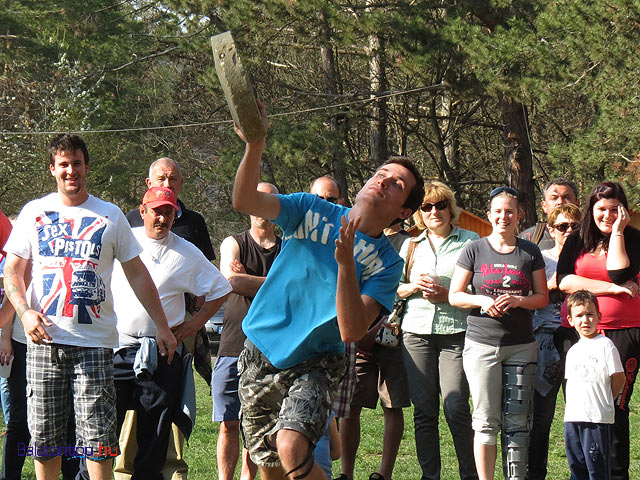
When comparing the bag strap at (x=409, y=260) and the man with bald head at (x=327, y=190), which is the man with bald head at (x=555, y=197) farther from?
the man with bald head at (x=327, y=190)

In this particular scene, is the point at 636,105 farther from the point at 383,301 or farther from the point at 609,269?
the point at 383,301

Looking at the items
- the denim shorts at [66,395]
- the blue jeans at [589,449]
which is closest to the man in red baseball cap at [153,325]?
the denim shorts at [66,395]

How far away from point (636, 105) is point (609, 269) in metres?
10.2

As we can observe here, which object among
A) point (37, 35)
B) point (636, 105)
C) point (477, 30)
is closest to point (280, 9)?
point (477, 30)

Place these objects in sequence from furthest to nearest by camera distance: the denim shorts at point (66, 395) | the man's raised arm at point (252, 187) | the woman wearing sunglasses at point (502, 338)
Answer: the woman wearing sunglasses at point (502, 338) < the denim shorts at point (66, 395) < the man's raised arm at point (252, 187)

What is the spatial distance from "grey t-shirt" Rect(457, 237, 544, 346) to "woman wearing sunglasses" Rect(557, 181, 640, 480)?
283mm

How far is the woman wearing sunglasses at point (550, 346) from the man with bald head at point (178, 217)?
2.58 m

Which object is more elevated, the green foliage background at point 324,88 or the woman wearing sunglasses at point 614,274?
the green foliage background at point 324,88

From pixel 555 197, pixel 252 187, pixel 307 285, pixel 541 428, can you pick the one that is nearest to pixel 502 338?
pixel 541 428

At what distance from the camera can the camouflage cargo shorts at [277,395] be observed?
402cm

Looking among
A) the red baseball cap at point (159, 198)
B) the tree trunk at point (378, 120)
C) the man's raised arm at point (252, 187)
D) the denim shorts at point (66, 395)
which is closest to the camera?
the man's raised arm at point (252, 187)

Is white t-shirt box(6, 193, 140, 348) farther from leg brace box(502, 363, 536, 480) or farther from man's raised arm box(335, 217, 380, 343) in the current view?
leg brace box(502, 363, 536, 480)

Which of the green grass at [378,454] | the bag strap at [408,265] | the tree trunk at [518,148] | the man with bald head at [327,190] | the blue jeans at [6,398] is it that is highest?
the tree trunk at [518,148]

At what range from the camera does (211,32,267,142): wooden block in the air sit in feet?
11.9
